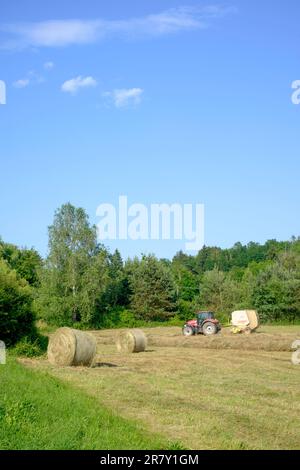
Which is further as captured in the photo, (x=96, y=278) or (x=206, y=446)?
(x=96, y=278)

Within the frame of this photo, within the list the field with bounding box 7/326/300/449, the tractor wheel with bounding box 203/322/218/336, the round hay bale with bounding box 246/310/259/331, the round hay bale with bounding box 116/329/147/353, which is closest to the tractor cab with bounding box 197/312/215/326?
the tractor wheel with bounding box 203/322/218/336

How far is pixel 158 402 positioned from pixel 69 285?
41321 mm

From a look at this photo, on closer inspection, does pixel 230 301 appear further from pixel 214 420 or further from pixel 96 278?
pixel 214 420

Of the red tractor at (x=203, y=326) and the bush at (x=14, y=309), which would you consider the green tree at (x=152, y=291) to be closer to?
the red tractor at (x=203, y=326)

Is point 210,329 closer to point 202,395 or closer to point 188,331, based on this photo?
point 188,331

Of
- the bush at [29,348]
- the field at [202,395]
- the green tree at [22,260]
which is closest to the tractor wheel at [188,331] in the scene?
the field at [202,395]

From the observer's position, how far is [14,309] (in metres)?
21.8

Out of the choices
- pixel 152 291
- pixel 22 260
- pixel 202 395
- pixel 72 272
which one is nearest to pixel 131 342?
pixel 202 395

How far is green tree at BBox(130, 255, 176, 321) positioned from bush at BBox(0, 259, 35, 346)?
129ft

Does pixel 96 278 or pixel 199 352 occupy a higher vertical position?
pixel 96 278

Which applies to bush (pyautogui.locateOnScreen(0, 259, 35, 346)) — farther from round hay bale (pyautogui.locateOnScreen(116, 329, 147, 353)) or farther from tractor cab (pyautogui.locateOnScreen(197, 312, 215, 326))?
tractor cab (pyautogui.locateOnScreen(197, 312, 215, 326))

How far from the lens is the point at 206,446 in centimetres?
892
